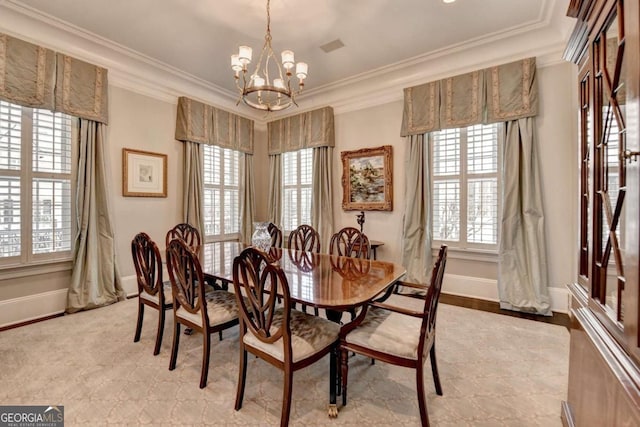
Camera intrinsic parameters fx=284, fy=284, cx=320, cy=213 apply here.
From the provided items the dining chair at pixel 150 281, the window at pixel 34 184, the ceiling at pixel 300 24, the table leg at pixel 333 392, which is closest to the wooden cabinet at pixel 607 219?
the table leg at pixel 333 392

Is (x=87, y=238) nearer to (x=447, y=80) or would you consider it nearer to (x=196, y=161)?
(x=196, y=161)

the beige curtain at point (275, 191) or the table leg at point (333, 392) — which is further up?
the beige curtain at point (275, 191)

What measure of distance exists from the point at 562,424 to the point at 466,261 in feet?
7.62

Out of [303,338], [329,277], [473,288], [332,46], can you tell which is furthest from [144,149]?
[473,288]

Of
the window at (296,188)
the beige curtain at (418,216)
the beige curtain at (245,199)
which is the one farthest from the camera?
the beige curtain at (245,199)

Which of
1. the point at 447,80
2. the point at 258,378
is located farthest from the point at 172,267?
the point at 447,80

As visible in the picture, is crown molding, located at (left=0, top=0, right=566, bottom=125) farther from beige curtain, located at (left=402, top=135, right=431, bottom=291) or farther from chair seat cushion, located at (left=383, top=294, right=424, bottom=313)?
chair seat cushion, located at (left=383, top=294, right=424, bottom=313)

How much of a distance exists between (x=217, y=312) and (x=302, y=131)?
371cm

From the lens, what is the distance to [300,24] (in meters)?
3.01

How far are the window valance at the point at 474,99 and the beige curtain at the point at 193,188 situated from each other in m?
3.16

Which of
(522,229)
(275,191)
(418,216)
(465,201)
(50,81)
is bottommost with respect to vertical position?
(522,229)

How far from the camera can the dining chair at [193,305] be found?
76.5 inches

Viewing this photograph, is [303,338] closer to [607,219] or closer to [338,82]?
[607,219]

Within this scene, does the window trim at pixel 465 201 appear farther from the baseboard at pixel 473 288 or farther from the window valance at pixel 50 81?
the window valance at pixel 50 81
